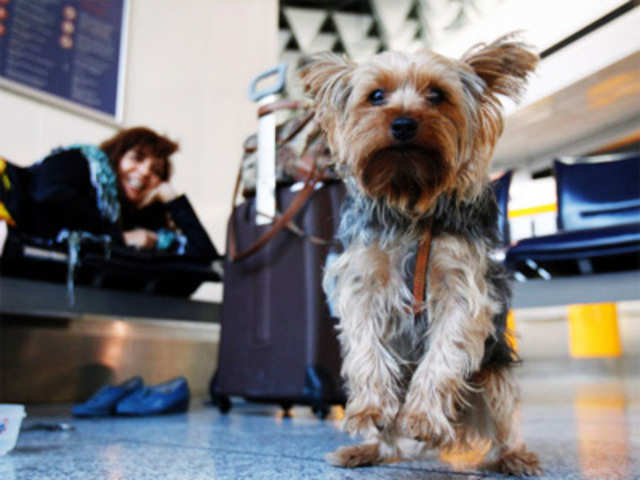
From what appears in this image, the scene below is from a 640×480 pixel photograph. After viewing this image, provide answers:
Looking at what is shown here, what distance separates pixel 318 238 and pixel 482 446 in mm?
944

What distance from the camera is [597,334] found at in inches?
229

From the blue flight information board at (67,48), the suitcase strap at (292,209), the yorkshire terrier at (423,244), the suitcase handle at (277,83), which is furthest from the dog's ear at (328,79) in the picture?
the blue flight information board at (67,48)

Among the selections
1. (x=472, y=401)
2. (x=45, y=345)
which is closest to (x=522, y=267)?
(x=472, y=401)

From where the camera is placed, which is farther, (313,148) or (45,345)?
(45,345)

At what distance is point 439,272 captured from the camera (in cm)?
102

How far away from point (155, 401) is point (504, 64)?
1795 mm

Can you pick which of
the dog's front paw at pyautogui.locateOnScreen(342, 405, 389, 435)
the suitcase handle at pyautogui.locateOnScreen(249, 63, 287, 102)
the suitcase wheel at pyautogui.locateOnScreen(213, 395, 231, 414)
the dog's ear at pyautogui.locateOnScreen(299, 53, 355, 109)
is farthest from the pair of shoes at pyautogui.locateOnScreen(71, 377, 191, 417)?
the dog's ear at pyautogui.locateOnScreen(299, 53, 355, 109)

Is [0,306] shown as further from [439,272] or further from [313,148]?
[439,272]

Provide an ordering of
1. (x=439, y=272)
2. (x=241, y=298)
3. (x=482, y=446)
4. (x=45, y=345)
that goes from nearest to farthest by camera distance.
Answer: (x=439, y=272) → (x=482, y=446) → (x=241, y=298) → (x=45, y=345)

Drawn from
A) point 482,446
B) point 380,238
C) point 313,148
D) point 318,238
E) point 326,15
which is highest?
point 326,15

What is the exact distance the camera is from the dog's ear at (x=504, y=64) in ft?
3.40

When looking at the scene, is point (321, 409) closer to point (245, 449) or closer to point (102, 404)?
point (245, 449)

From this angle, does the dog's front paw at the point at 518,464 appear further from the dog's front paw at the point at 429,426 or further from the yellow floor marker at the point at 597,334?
the yellow floor marker at the point at 597,334

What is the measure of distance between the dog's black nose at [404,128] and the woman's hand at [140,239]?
1714 millimetres
